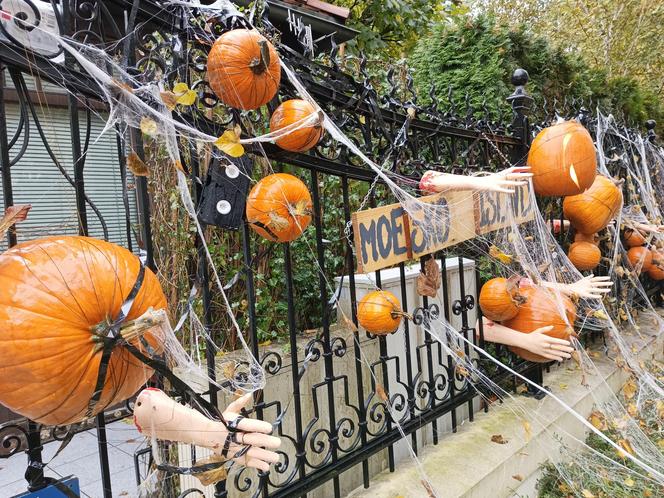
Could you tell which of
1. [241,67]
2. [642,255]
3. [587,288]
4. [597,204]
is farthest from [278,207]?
[642,255]

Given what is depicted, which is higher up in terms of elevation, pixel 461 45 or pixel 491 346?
pixel 461 45

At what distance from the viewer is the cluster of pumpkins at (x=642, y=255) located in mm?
4766

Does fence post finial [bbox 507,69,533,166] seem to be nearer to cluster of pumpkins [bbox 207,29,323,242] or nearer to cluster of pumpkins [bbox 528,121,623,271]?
cluster of pumpkins [bbox 528,121,623,271]

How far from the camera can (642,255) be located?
4.73m

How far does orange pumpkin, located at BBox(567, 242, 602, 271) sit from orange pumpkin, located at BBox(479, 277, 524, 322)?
1314mm

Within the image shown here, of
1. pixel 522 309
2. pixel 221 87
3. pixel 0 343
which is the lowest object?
pixel 522 309

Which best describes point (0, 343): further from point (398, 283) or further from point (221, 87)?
point (398, 283)

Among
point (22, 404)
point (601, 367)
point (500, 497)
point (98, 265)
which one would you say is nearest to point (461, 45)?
point (601, 367)

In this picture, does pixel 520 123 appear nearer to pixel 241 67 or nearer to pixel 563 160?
pixel 563 160

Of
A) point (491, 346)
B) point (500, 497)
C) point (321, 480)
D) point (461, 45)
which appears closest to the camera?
point (321, 480)

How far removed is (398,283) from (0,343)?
233cm

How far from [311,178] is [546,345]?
1750 mm

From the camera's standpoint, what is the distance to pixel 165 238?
10.1 ft

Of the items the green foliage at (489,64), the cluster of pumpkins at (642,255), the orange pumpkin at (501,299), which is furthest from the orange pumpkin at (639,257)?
the orange pumpkin at (501,299)
